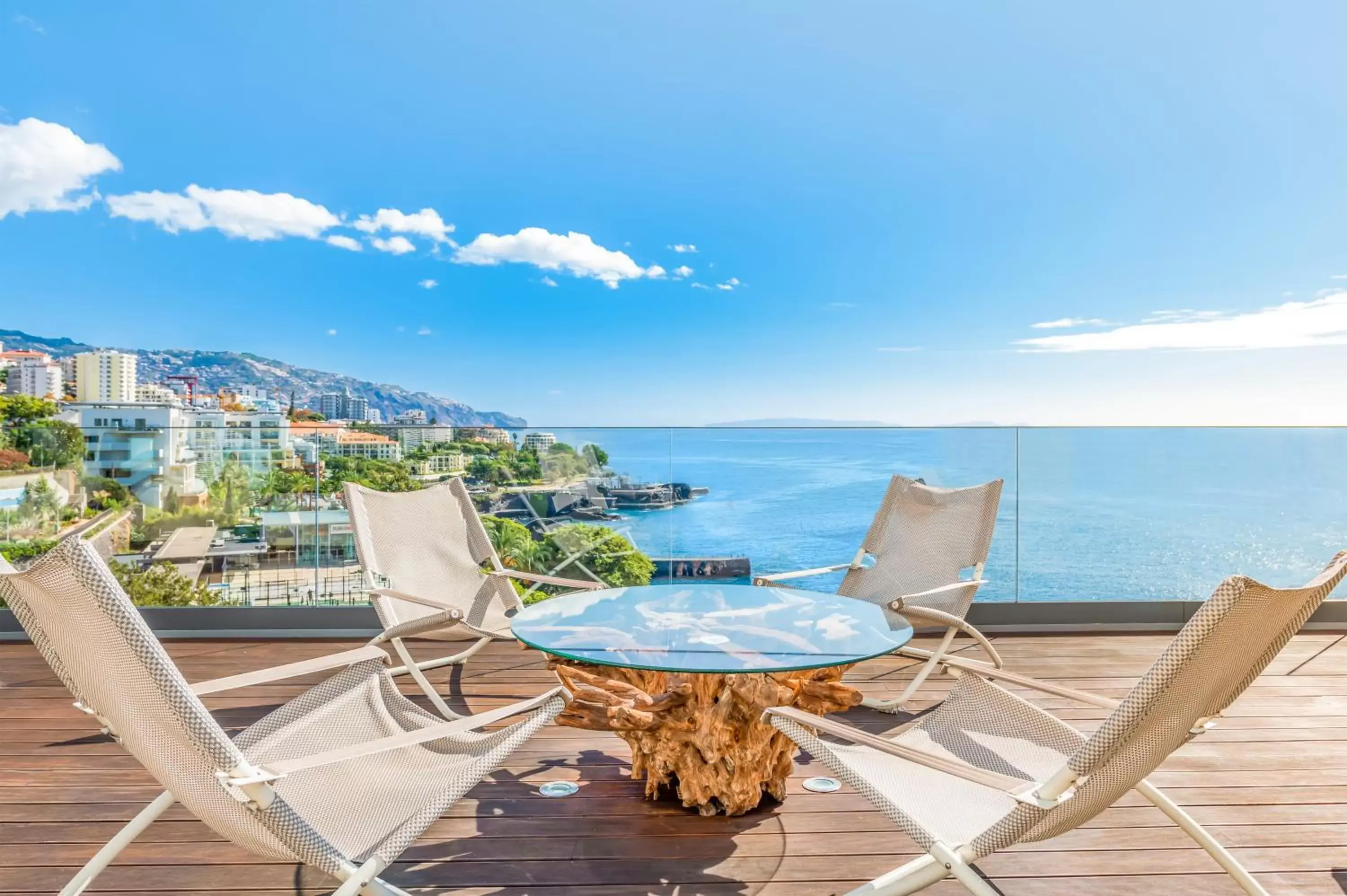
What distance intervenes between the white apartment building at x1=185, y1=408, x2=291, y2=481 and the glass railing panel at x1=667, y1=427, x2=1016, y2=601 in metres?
2.14

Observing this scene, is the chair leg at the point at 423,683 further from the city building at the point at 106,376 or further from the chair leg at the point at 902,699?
the city building at the point at 106,376

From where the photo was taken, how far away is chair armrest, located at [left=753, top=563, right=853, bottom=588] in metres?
3.36

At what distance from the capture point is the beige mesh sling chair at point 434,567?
3.15 metres

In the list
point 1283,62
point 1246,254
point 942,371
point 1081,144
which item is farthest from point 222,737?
point 942,371

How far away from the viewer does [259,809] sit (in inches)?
56.7

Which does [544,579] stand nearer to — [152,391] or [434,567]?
[434,567]

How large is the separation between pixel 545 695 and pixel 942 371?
30748mm

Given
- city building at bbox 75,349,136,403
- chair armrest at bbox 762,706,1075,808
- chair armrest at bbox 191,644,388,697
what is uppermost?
city building at bbox 75,349,136,403

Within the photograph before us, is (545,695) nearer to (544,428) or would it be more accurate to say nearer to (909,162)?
(544,428)

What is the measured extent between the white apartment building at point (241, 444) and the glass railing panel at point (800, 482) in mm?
2141

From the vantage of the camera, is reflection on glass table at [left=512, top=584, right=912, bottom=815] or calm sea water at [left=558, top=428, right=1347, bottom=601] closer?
reflection on glass table at [left=512, top=584, right=912, bottom=815]

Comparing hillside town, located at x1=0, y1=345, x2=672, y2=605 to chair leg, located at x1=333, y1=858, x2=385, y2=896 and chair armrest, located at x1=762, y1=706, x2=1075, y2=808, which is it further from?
chair leg, located at x1=333, y1=858, x2=385, y2=896

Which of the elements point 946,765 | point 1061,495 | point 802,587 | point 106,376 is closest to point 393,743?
point 946,765

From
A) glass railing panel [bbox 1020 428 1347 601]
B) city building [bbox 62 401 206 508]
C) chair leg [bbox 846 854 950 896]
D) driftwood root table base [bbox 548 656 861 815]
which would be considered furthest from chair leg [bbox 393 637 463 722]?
glass railing panel [bbox 1020 428 1347 601]
